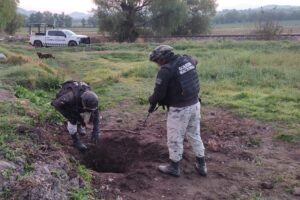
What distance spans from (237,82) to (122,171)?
7.25 meters

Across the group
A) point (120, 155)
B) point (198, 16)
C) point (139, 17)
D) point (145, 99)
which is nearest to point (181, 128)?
point (120, 155)

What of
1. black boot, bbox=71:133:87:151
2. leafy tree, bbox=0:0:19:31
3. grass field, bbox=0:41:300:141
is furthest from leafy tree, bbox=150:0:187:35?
black boot, bbox=71:133:87:151

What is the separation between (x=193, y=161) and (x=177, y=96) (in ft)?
4.22

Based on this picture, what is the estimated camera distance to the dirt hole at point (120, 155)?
7.22m

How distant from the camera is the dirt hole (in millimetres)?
7219

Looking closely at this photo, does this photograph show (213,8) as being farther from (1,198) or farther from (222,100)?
(1,198)

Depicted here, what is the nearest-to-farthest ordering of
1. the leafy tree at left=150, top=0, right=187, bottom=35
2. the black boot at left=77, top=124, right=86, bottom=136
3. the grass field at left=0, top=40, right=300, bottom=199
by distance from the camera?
the grass field at left=0, top=40, right=300, bottom=199 → the black boot at left=77, top=124, right=86, bottom=136 → the leafy tree at left=150, top=0, right=187, bottom=35

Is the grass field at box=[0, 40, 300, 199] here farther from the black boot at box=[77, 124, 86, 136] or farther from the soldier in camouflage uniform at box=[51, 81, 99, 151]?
the soldier in camouflage uniform at box=[51, 81, 99, 151]

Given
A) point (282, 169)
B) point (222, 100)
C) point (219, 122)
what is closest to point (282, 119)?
point (219, 122)

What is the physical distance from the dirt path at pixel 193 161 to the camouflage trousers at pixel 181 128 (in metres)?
0.38

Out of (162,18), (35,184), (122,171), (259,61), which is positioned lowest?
(122,171)

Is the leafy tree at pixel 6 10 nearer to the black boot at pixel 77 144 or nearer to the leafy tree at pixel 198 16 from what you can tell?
the leafy tree at pixel 198 16

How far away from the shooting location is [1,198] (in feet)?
15.1

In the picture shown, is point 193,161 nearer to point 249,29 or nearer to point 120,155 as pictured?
point 120,155
